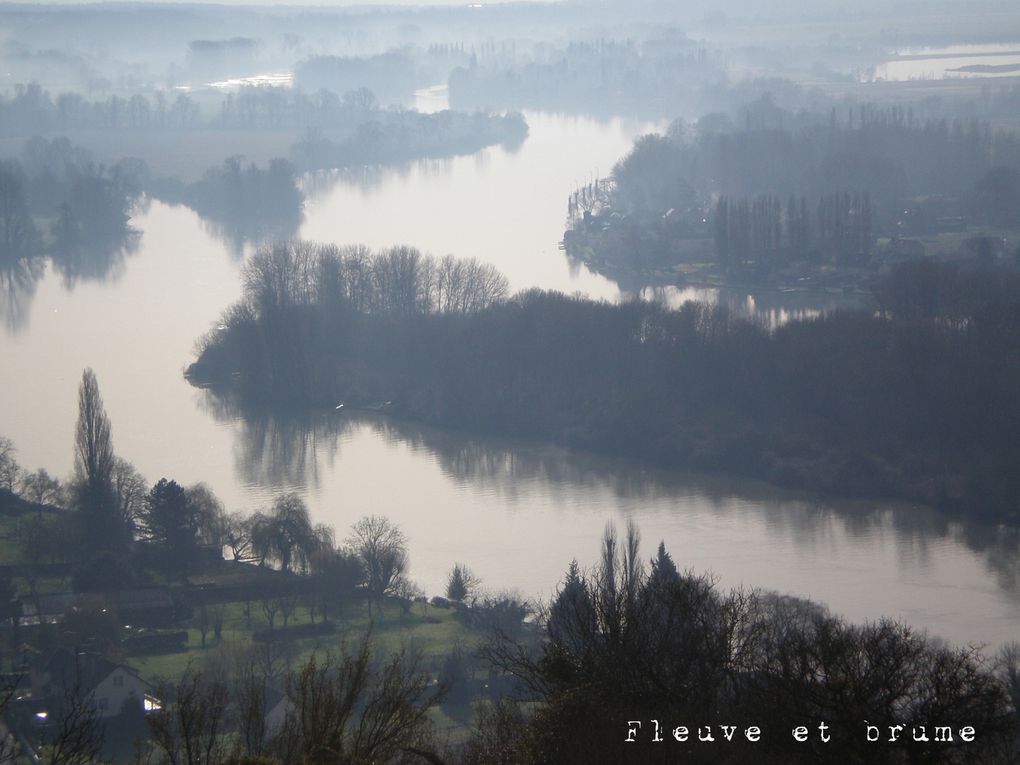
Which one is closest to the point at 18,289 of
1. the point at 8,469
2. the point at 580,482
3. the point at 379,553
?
the point at 8,469

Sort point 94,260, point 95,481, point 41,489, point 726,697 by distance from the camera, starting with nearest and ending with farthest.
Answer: point 726,697, point 95,481, point 41,489, point 94,260

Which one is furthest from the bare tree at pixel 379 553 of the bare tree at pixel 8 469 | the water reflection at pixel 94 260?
the water reflection at pixel 94 260

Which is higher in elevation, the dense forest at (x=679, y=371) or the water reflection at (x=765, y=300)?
the water reflection at (x=765, y=300)

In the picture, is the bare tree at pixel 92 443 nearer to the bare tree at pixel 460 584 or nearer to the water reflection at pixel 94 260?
the bare tree at pixel 460 584

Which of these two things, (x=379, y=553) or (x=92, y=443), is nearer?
(x=379, y=553)

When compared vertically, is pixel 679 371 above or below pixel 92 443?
above

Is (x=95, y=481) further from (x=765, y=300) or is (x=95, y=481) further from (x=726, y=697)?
(x=765, y=300)

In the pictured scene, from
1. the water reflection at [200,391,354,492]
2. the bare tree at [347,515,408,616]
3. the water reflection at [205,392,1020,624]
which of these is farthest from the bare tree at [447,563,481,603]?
the water reflection at [200,391,354,492]
